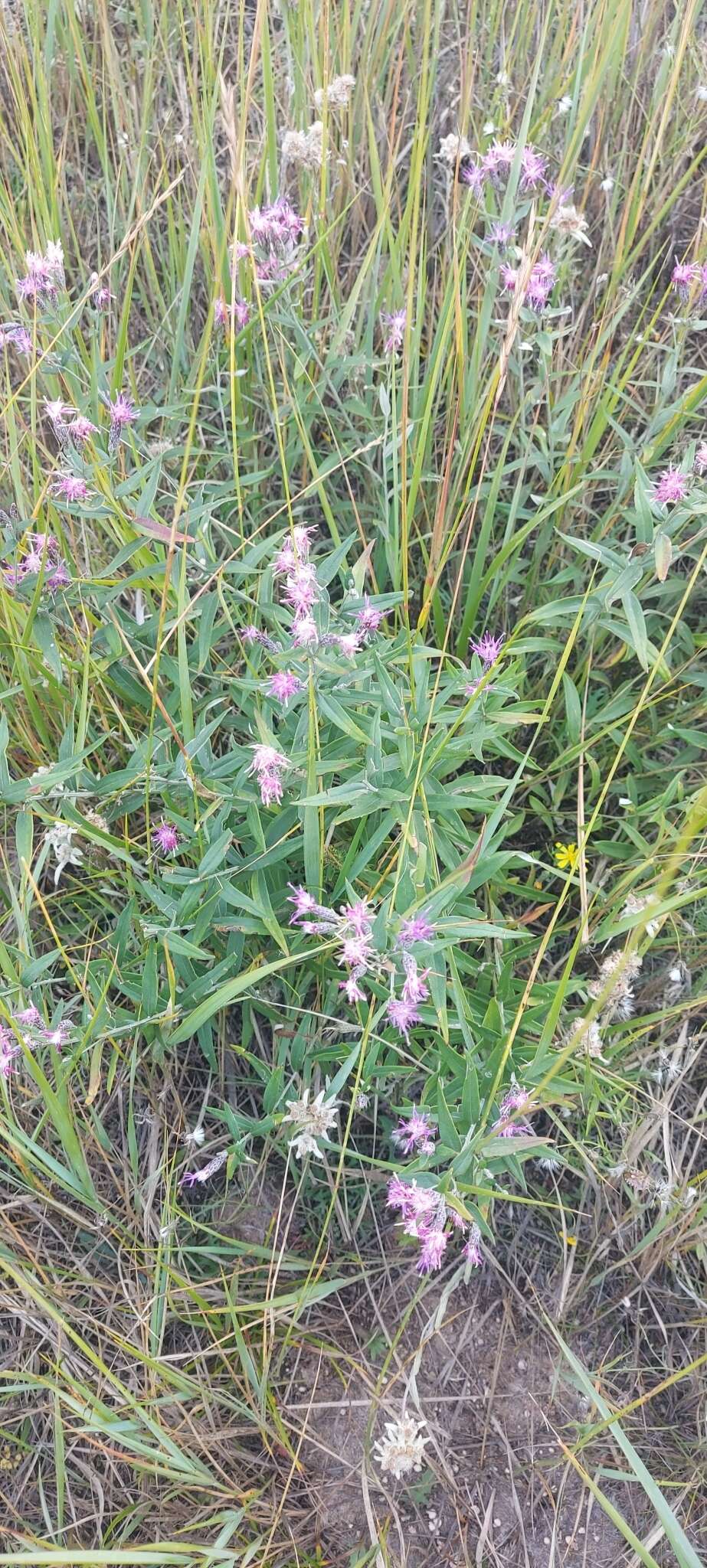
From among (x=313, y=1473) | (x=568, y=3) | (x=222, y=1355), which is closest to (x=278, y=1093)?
(x=222, y=1355)

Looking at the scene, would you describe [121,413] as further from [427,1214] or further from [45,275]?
[427,1214]

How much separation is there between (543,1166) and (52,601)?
146 cm

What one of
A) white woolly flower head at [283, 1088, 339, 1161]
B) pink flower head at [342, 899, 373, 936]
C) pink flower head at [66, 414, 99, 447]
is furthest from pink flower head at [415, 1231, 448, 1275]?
pink flower head at [66, 414, 99, 447]

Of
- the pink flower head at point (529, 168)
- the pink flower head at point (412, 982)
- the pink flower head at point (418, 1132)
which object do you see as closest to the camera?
the pink flower head at point (412, 982)

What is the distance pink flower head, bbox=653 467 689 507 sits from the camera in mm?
1740

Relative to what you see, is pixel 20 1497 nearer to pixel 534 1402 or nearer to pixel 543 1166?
pixel 534 1402

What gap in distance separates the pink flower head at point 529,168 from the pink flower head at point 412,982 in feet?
5.26

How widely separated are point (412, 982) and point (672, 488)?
39.0 inches

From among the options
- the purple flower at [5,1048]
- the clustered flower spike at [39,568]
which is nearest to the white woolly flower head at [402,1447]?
the purple flower at [5,1048]

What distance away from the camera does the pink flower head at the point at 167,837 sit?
1.78m

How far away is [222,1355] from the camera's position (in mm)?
1818

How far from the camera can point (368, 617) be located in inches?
68.2

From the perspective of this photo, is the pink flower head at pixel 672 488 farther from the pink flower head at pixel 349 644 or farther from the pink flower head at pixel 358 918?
the pink flower head at pixel 358 918

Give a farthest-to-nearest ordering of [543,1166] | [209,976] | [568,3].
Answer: [568,3]
[543,1166]
[209,976]
